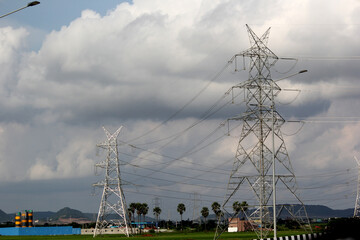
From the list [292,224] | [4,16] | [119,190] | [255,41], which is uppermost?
[255,41]

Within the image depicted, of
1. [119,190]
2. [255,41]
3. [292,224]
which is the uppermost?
[255,41]

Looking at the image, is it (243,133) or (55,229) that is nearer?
(243,133)

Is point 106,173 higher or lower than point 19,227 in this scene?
higher

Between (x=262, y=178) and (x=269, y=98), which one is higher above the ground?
(x=269, y=98)

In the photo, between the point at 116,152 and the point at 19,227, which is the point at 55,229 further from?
the point at 116,152

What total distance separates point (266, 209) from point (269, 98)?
1428 cm

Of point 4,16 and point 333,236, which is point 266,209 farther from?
point 4,16

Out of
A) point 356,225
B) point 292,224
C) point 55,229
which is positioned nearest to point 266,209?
point 356,225

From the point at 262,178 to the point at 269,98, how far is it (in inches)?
422

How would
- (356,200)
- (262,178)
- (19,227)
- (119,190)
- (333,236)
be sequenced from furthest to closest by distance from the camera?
1. (19,227)
2. (356,200)
3. (119,190)
4. (262,178)
5. (333,236)

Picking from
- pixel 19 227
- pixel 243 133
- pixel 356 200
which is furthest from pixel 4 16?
pixel 19 227

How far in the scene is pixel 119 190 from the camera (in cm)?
11825

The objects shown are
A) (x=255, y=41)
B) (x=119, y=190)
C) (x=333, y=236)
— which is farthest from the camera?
(x=119, y=190)

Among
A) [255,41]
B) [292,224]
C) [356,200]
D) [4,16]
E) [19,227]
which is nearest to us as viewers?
[4,16]
